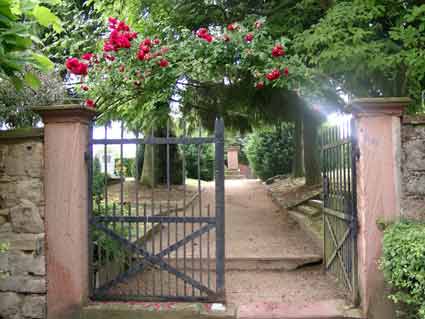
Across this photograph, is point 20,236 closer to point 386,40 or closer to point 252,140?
point 386,40

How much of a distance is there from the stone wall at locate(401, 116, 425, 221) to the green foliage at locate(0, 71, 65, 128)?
13.1ft

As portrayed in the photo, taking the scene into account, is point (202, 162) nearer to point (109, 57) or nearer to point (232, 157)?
point (232, 157)

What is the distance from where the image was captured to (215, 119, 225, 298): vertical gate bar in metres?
3.66

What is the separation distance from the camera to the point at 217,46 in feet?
16.2

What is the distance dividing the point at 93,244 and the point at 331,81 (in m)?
3.79

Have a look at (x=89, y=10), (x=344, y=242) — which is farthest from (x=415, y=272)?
(x=89, y=10)

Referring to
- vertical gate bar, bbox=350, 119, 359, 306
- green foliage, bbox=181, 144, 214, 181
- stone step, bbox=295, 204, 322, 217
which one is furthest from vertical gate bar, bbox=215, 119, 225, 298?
green foliage, bbox=181, 144, 214, 181

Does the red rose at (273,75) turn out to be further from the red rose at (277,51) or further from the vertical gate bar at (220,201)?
the vertical gate bar at (220,201)

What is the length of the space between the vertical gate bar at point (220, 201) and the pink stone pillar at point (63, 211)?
1.31 m

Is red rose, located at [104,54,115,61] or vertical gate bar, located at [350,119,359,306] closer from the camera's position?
vertical gate bar, located at [350,119,359,306]

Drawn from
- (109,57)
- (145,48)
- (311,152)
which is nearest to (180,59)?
(145,48)

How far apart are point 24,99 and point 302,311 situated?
12.9 ft

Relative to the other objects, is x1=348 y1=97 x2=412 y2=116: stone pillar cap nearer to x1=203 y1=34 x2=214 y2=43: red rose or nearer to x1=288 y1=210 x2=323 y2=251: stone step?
x1=203 y1=34 x2=214 y2=43: red rose

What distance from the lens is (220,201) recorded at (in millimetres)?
3674
